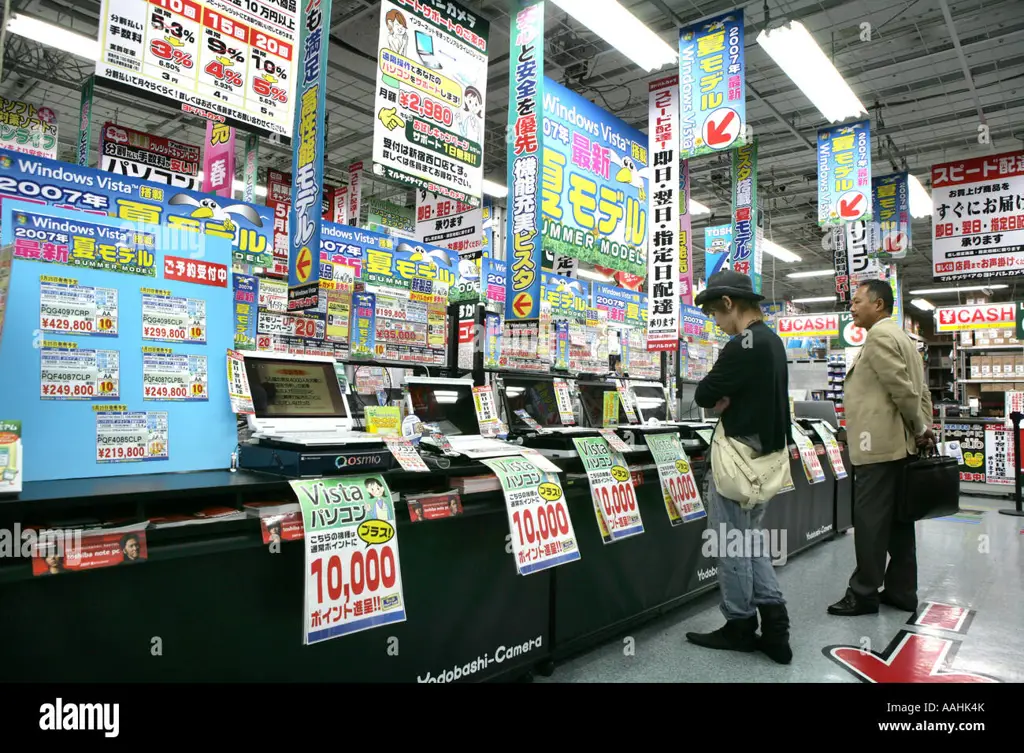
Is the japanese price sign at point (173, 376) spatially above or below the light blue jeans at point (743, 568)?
above

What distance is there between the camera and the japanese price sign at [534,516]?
7.30ft

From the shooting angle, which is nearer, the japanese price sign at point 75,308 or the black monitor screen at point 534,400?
the japanese price sign at point 75,308

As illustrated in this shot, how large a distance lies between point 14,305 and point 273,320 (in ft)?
4.40

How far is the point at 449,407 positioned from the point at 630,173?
326 centimetres

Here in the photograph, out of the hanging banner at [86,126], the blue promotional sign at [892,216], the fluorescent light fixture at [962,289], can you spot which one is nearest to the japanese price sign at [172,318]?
the hanging banner at [86,126]

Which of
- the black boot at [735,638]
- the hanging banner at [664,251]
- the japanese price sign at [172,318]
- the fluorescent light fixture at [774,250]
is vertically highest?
the fluorescent light fixture at [774,250]

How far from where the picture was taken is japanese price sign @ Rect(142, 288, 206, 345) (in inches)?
71.8

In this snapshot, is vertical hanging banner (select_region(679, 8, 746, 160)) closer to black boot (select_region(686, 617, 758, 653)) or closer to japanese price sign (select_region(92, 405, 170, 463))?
black boot (select_region(686, 617, 758, 653))

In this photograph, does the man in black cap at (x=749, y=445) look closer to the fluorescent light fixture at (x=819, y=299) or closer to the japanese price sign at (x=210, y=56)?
the japanese price sign at (x=210, y=56)

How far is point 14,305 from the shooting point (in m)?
1.58

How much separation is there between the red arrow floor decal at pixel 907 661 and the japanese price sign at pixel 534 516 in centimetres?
152

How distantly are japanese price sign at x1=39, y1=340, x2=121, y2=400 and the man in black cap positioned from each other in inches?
91.6

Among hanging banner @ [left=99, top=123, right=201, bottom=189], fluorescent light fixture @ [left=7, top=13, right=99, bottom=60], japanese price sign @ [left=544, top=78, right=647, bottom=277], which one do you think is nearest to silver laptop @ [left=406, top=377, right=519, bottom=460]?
japanese price sign @ [left=544, top=78, right=647, bottom=277]

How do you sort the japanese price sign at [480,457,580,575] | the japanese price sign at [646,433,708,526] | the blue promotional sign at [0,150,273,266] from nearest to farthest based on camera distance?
the japanese price sign at [480,457,580,575] → the japanese price sign at [646,433,708,526] → the blue promotional sign at [0,150,273,266]
